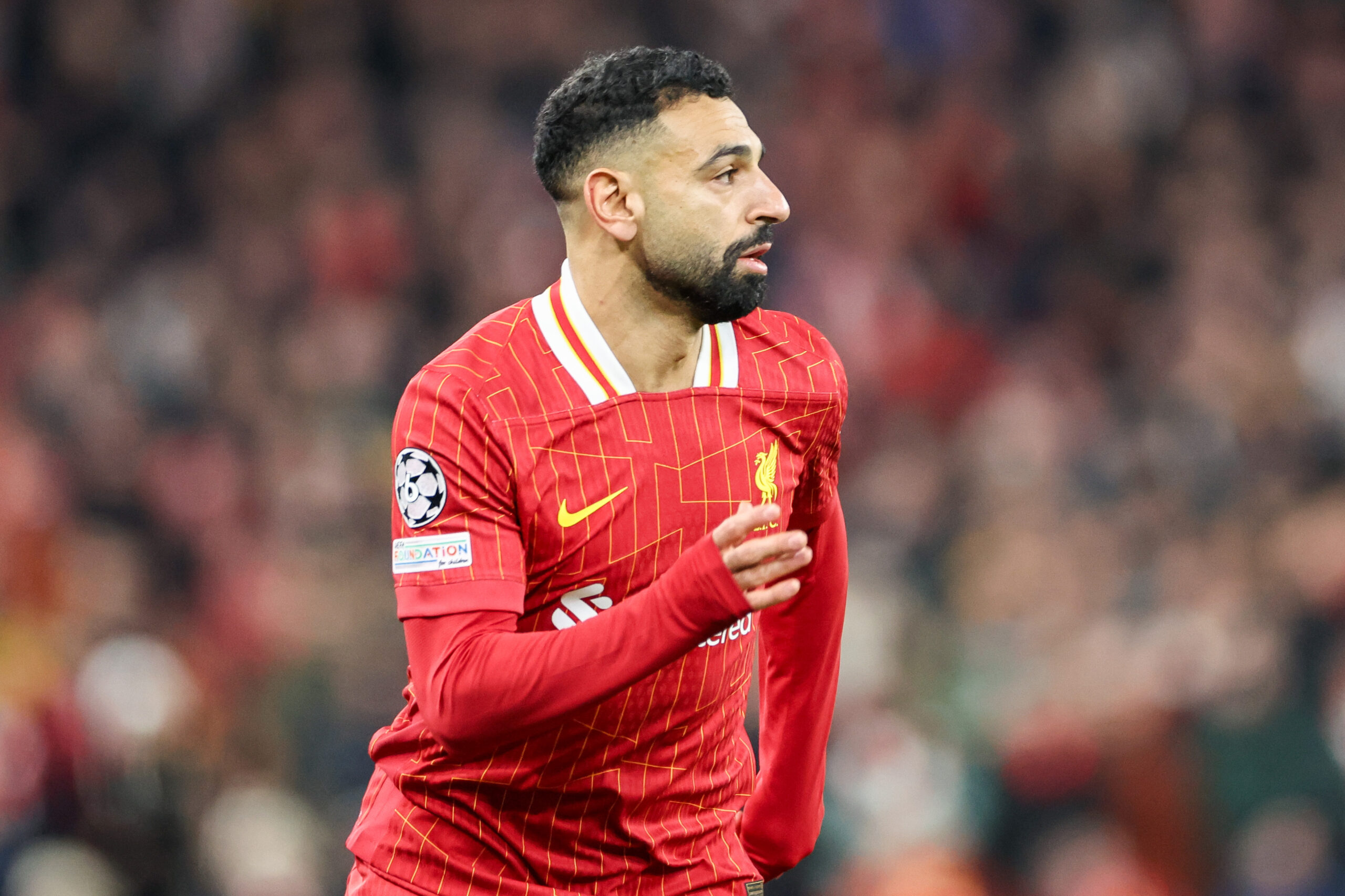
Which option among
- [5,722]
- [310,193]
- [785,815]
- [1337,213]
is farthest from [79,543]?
[1337,213]

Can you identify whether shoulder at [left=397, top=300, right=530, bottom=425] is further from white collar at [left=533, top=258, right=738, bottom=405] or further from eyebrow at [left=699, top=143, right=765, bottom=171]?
eyebrow at [left=699, top=143, right=765, bottom=171]

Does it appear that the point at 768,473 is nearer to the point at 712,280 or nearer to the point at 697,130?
the point at 712,280

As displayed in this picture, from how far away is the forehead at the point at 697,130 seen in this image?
276 centimetres

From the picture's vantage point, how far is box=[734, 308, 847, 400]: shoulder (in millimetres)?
2951

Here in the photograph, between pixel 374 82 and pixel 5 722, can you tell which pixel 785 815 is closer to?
pixel 5 722

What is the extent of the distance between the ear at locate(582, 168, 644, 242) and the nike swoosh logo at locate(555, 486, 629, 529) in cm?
44

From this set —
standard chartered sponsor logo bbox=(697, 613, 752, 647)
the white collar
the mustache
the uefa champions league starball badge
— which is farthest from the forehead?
standard chartered sponsor logo bbox=(697, 613, 752, 647)

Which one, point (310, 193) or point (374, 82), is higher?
point (374, 82)

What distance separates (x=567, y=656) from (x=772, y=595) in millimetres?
308

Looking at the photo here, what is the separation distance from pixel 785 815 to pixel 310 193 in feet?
20.3

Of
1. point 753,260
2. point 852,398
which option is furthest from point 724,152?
point 852,398

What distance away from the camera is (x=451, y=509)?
8.43ft

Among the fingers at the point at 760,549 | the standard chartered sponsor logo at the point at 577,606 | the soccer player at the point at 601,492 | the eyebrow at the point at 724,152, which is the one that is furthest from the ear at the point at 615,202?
the fingers at the point at 760,549

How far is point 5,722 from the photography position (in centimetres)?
576
